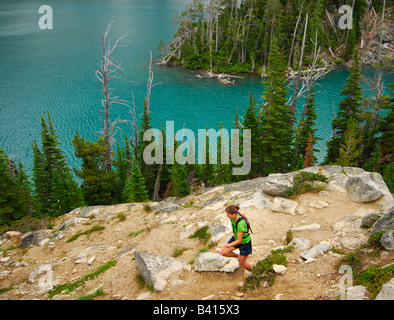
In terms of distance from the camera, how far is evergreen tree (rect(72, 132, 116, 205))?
93.9 feet

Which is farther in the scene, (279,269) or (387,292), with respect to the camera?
(279,269)

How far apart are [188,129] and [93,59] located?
153ft

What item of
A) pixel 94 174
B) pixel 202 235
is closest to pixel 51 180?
pixel 94 174

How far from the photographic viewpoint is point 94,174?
29531mm

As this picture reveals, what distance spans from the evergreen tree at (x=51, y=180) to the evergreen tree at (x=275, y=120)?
2151 centimetres

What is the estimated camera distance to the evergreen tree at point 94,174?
28609 mm

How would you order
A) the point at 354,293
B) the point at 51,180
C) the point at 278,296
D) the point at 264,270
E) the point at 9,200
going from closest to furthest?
the point at 354,293
the point at 278,296
the point at 264,270
the point at 9,200
the point at 51,180

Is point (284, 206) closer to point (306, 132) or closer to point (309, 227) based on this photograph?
point (309, 227)

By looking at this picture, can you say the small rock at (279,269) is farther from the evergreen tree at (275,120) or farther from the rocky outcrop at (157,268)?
the evergreen tree at (275,120)

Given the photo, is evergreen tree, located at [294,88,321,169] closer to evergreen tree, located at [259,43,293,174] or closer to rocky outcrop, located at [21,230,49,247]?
evergreen tree, located at [259,43,293,174]

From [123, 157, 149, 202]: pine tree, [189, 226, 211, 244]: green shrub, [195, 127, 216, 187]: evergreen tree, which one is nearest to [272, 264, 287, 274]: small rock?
[189, 226, 211, 244]: green shrub

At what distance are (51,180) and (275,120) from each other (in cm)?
2615

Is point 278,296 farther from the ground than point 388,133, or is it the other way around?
point 388,133
